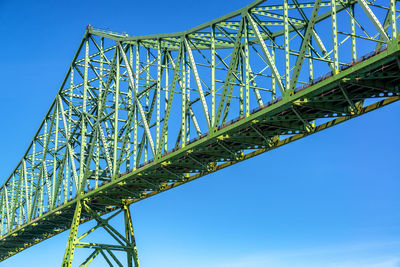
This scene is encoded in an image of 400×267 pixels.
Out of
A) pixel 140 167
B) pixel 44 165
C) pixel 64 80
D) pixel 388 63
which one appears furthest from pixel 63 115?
pixel 388 63

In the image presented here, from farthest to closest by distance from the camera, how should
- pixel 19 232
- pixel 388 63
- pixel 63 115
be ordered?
pixel 19 232 → pixel 63 115 → pixel 388 63

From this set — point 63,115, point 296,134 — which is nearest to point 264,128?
point 296,134

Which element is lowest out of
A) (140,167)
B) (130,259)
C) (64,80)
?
(130,259)

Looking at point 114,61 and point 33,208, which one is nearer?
point 114,61

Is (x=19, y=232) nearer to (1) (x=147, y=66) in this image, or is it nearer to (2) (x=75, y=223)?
(2) (x=75, y=223)

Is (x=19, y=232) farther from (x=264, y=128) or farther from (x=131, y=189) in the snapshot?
(x=264, y=128)

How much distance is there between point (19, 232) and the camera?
87.3 m

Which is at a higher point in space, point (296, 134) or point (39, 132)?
point (39, 132)

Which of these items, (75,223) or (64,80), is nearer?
(75,223)

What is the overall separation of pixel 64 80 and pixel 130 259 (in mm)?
23665

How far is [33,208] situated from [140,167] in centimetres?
2945

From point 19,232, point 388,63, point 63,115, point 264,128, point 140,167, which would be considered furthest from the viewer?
point 19,232

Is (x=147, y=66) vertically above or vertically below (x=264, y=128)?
above

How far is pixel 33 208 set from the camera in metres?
81.2
